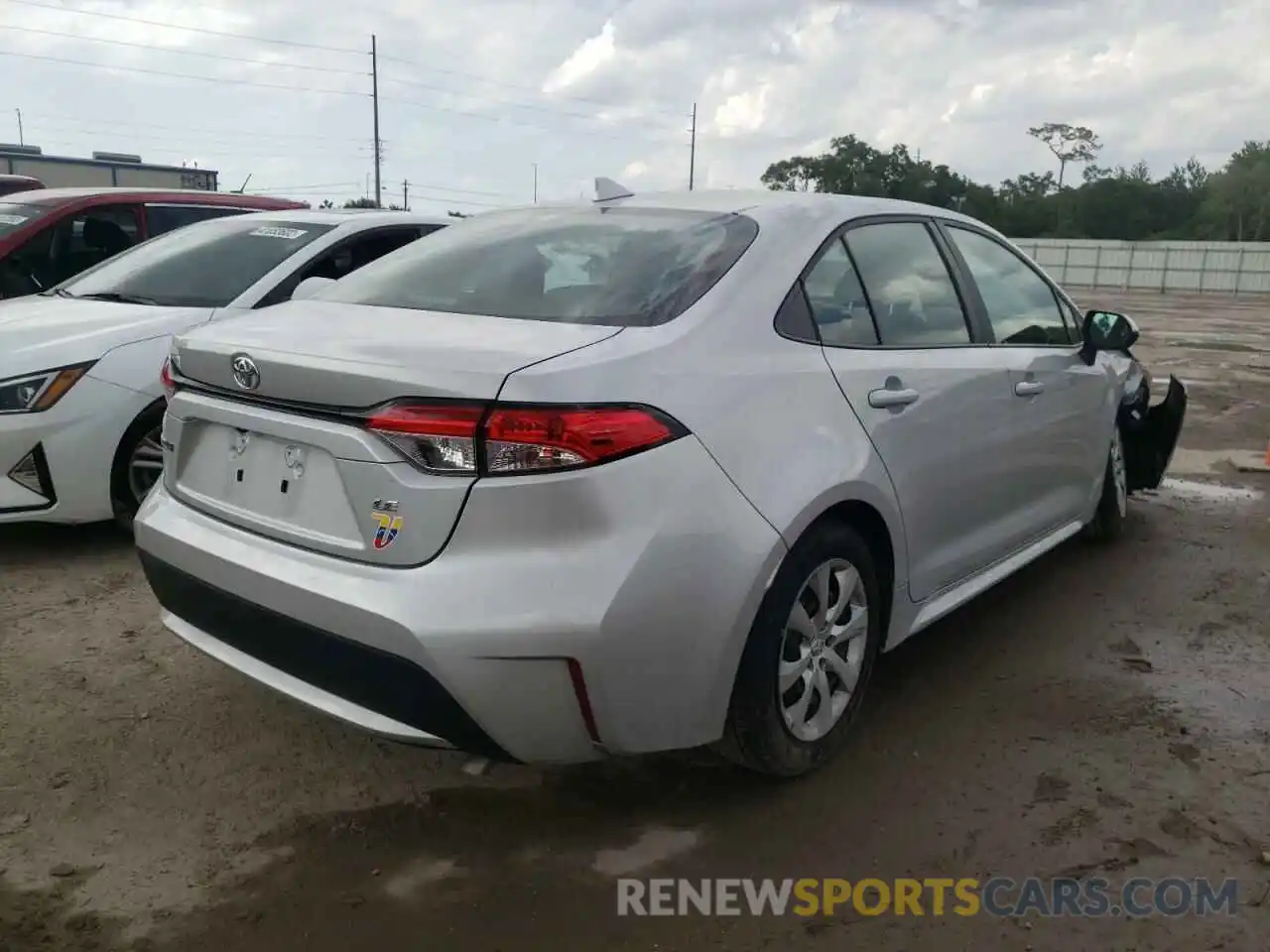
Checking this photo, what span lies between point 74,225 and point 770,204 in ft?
15.6

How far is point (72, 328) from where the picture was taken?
4570mm

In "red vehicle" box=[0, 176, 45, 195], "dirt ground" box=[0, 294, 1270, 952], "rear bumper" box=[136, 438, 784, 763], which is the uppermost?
"red vehicle" box=[0, 176, 45, 195]

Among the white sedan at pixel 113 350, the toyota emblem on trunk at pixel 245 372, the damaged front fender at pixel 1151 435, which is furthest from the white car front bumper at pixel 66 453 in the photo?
the damaged front fender at pixel 1151 435

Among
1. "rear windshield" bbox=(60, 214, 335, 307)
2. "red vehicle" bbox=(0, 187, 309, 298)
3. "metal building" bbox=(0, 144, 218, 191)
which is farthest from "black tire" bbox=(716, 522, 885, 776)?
"metal building" bbox=(0, 144, 218, 191)

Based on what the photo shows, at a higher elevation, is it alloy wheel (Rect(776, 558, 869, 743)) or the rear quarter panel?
the rear quarter panel

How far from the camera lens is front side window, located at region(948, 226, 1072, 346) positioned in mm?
3803

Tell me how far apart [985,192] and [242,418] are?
237 ft

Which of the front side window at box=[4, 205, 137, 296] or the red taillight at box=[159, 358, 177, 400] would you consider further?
the front side window at box=[4, 205, 137, 296]

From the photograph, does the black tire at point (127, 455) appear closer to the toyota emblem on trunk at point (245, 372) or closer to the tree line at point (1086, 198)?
the toyota emblem on trunk at point (245, 372)

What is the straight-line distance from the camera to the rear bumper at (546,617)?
2.22 metres

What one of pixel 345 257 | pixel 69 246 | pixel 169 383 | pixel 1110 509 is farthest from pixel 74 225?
pixel 1110 509

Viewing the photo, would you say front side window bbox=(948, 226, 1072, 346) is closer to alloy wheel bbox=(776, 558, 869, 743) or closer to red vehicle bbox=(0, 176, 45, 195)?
alloy wheel bbox=(776, 558, 869, 743)

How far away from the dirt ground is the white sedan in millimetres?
549

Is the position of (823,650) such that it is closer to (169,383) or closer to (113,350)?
(169,383)
